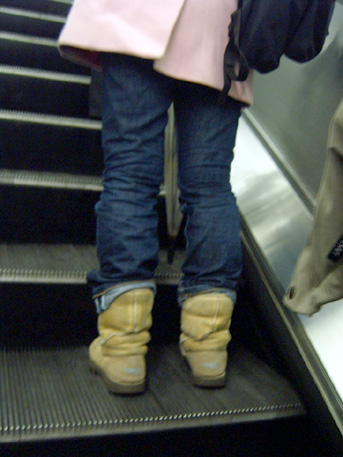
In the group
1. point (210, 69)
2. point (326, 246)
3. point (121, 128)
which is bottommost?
point (326, 246)

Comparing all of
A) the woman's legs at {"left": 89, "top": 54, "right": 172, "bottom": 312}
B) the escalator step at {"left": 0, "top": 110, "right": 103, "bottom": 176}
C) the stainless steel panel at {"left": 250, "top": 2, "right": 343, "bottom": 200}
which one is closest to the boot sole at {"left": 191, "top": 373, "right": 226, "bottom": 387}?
the woman's legs at {"left": 89, "top": 54, "right": 172, "bottom": 312}

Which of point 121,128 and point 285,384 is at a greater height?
point 121,128

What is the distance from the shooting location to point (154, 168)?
0.92 m

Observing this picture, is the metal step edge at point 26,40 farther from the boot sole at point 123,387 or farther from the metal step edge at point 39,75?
the boot sole at point 123,387

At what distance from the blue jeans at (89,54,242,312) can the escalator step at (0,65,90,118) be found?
64 centimetres

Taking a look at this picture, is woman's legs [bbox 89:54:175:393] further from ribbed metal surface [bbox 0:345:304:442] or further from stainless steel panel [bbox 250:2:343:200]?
stainless steel panel [bbox 250:2:343:200]

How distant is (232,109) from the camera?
0.96 meters

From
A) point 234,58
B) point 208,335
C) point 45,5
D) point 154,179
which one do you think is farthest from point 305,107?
point 45,5

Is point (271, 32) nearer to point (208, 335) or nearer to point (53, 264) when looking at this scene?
point (208, 335)

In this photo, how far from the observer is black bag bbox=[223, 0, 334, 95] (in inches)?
31.7

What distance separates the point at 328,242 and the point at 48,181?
0.71m

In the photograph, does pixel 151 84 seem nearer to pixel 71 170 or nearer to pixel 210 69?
pixel 210 69

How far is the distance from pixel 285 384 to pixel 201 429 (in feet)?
0.80

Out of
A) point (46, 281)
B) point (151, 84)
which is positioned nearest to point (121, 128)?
point (151, 84)
